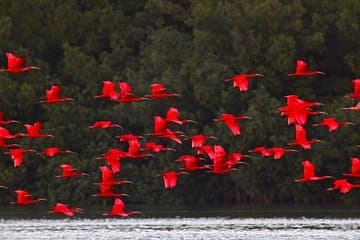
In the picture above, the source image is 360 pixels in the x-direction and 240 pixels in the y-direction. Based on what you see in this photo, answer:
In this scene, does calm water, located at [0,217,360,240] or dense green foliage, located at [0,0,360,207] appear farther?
dense green foliage, located at [0,0,360,207]

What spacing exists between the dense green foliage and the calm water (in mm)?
6036

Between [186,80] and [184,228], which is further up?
[186,80]

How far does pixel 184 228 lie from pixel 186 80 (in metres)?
12.4

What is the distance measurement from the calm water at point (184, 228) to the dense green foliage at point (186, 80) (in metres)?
6.04

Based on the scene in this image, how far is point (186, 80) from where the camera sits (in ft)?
230

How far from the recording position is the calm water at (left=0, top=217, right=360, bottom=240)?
180ft

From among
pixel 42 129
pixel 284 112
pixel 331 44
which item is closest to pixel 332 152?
pixel 331 44

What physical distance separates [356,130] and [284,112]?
17.5 meters

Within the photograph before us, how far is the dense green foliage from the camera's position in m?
68.1

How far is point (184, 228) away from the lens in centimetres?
Result: 5888

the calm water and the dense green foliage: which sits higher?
the dense green foliage

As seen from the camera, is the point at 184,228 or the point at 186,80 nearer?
the point at 184,228

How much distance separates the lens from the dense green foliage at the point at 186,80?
223 feet

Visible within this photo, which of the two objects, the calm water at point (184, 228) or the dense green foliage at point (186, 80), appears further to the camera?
the dense green foliage at point (186, 80)
